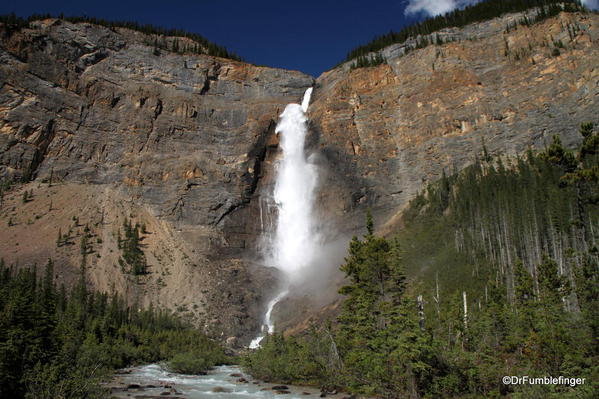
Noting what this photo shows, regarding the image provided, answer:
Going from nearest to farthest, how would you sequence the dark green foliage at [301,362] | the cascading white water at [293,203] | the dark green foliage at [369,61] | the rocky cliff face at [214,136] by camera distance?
the dark green foliage at [301,362], the rocky cliff face at [214,136], the cascading white water at [293,203], the dark green foliage at [369,61]

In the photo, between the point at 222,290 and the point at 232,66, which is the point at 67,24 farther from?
the point at 222,290

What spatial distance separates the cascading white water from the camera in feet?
243

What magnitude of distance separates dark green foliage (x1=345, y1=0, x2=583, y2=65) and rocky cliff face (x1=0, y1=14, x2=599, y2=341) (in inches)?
118

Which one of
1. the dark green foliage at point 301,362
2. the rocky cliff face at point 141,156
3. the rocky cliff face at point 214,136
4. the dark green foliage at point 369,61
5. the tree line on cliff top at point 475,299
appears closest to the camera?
the tree line on cliff top at point 475,299

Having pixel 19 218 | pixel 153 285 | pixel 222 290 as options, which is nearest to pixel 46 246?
pixel 19 218

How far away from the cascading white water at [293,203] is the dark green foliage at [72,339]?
17.9m

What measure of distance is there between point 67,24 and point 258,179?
4810 cm

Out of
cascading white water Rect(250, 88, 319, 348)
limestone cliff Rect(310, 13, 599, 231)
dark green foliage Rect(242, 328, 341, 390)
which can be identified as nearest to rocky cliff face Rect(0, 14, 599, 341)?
limestone cliff Rect(310, 13, 599, 231)

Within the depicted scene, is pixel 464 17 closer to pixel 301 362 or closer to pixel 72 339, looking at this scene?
pixel 301 362

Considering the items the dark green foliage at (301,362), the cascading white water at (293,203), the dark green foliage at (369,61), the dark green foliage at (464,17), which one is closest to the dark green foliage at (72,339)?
the dark green foliage at (301,362)

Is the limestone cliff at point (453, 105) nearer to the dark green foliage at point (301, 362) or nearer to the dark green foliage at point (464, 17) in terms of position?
the dark green foliage at point (464, 17)

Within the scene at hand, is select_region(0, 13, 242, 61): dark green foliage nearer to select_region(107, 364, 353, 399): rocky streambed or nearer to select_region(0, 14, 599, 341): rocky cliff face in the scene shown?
select_region(0, 14, 599, 341): rocky cliff face

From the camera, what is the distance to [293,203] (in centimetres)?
8175

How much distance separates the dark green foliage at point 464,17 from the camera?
79.1 metres
